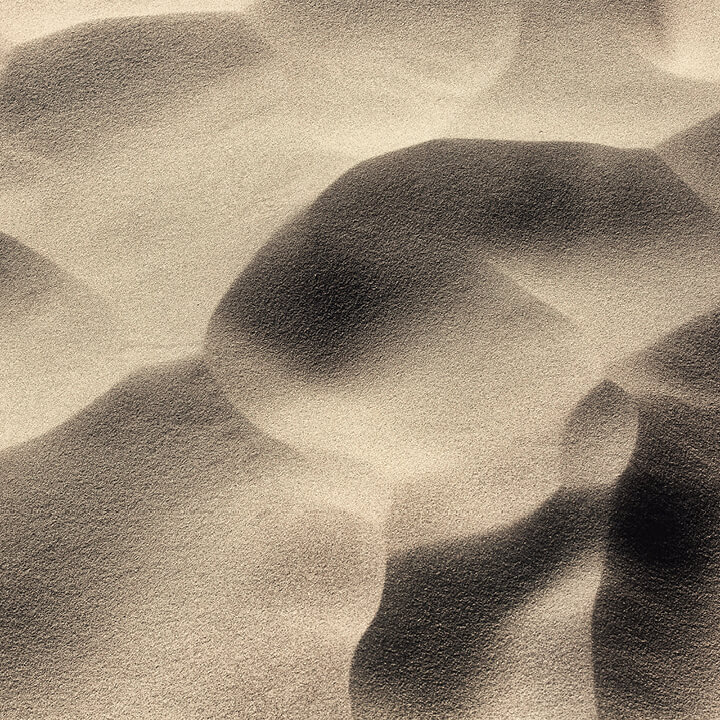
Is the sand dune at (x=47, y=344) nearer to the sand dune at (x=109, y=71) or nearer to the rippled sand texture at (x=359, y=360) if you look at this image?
the rippled sand texture at (x=359, y=360)

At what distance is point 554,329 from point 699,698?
0.37 metres

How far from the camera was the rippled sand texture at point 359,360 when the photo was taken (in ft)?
2.32

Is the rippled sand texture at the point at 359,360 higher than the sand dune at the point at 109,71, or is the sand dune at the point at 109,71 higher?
the sand dune at the point at 109,71

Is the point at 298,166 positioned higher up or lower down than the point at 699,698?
higher up

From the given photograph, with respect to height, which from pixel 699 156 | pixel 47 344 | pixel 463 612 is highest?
pixel 699 156

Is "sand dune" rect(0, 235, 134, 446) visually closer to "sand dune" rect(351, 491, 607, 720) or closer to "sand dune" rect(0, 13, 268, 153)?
"sand dune" rect(0, 13, 268, 153)

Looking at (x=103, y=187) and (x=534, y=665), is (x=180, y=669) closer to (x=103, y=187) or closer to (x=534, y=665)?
(x=534, y=665)

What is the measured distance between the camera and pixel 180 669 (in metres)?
0.71

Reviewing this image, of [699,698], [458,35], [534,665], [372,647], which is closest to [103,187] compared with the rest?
[458,35]

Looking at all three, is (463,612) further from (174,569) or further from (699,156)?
(699,156)

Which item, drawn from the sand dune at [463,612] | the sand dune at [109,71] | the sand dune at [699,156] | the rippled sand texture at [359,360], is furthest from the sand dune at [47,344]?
the sand dune at [699,156]

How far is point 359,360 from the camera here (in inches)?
30.5

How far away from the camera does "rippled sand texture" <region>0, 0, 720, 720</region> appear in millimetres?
706

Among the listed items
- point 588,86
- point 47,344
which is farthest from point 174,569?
point 588,86
